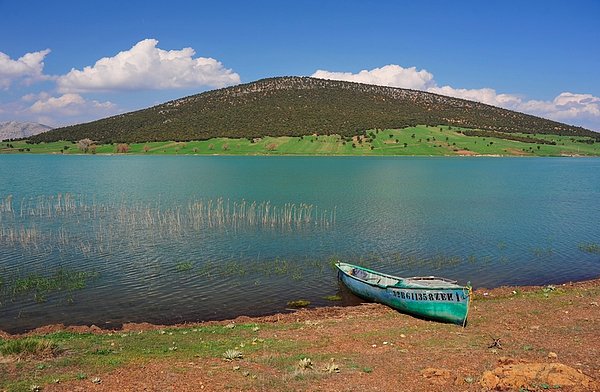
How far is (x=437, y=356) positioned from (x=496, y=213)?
47763 millimetres

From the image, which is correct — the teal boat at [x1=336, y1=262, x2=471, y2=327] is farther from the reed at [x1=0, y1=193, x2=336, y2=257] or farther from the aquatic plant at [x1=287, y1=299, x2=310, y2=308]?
the reed at [x1=0, y1=193, x2=336, y2=257]

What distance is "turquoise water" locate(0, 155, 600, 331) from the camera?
86.2ft

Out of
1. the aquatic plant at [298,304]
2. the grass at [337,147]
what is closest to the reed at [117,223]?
the aquatic plant at [298,304]

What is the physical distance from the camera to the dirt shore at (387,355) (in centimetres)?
1353

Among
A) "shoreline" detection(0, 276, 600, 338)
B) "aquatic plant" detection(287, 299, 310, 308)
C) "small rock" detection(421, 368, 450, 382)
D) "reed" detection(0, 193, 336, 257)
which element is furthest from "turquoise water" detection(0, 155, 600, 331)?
"small rock" detection(421, 368, 450, 382)

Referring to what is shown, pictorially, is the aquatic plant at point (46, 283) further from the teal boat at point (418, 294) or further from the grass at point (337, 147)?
the grass at point (337, 147)

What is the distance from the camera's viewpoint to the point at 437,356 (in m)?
16.6

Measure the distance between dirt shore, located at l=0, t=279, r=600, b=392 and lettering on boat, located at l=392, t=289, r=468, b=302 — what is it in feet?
3.54

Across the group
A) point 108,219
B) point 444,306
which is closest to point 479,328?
point 444,306

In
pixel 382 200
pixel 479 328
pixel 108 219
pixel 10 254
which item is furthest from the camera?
pixel 382 200

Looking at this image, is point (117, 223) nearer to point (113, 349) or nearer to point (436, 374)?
point (113, 349)

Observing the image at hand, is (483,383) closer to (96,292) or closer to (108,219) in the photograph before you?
(96,292)

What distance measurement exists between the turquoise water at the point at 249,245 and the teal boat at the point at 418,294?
251 centimetres

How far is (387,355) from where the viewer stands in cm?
1688
